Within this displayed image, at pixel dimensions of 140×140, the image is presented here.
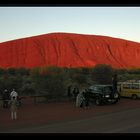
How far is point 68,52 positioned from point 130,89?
83.3 m

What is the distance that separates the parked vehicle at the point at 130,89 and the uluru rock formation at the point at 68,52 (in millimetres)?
69471

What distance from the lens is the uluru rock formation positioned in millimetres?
99562

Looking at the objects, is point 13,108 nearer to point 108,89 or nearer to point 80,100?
point 80,100

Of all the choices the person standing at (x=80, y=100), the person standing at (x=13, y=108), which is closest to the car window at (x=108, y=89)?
the person standing at (x=80, y=100)

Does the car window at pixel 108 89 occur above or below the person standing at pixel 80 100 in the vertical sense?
above

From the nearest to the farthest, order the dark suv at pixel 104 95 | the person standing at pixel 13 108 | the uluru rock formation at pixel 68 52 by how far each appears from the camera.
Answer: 1. the person standing at pixel 13 108
2. the dark suv at pixel 104 95
3. the uluru rock formation at pixel 68 52

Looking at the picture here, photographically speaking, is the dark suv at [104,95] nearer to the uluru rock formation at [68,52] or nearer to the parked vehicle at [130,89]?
the parked vehicle at [130,89]

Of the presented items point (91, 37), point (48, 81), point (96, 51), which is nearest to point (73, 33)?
point (91, 37)

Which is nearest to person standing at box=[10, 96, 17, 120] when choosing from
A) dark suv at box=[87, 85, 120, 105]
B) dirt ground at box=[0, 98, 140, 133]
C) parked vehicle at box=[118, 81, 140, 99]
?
dirt ground at box=[0, 98, 140, 133]

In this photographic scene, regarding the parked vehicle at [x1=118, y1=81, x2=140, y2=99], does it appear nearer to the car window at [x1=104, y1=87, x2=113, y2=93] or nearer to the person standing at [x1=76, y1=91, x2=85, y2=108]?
the car window at [x1=104, y1=87, x2=113, y2=93]

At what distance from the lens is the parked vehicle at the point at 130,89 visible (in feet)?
80.0

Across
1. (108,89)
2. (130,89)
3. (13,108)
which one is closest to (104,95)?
(108,89)
